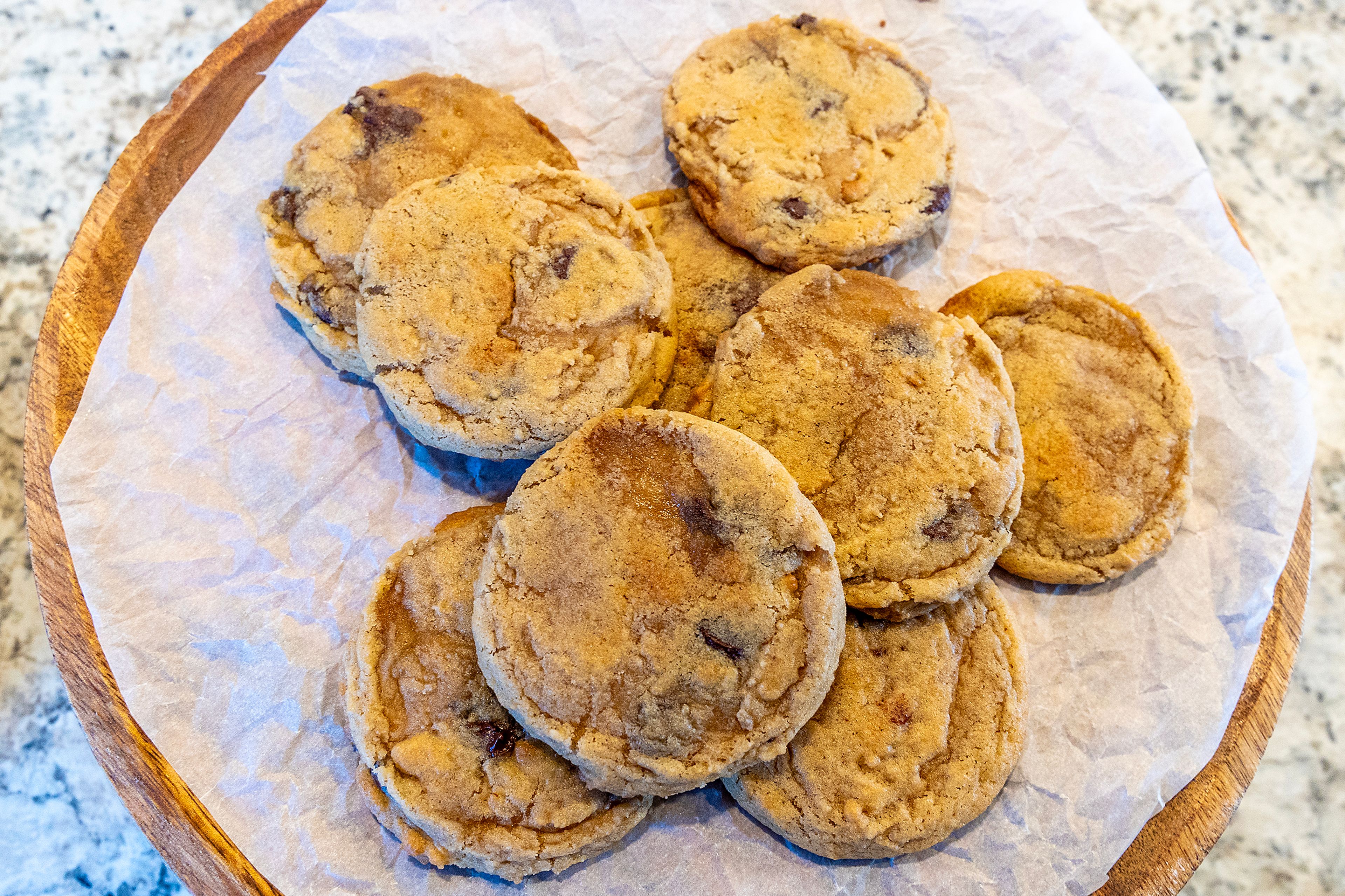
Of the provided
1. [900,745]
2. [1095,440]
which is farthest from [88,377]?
[1095,440]

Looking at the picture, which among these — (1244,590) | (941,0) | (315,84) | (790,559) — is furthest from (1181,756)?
(315,84)

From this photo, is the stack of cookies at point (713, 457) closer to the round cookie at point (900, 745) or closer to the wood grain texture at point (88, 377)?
the round cookie at point (900, 745)

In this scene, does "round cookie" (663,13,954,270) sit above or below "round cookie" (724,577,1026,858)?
above

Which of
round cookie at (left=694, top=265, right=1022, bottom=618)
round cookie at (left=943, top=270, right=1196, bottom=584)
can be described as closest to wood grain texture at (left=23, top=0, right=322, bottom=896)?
round cookie at (left=694, top=265, right=1022, bottom=618)

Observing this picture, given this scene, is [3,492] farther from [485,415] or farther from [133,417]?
[485,415]

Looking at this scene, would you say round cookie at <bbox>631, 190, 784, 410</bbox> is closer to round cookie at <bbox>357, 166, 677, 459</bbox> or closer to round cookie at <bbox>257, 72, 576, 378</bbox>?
round cookie at <bbox>357, 166, 677, 459</bbox>

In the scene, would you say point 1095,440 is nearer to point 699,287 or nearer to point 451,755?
point 699,287
